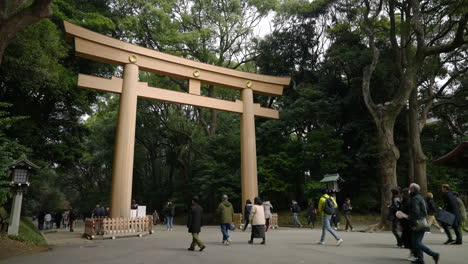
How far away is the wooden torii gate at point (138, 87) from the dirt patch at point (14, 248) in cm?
372

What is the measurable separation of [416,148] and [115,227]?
1536 centimetres

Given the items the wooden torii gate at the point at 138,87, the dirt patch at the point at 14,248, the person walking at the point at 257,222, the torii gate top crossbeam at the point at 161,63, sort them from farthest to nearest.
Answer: the torii gate top crossbeam at the point at 161,63, the wooden torii gate at the point at 138,87, the person walking at the point at 257,222, the dirt patch at the point at 14,248

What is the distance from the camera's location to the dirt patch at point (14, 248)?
7542 millimetres

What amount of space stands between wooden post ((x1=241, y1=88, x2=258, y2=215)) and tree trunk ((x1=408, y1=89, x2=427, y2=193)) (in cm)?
846

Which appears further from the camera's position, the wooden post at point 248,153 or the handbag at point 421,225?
the wooden post at point 248,153

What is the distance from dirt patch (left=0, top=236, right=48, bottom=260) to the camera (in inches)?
297

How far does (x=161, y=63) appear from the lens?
14.9 meters

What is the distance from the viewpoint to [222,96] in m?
27.3

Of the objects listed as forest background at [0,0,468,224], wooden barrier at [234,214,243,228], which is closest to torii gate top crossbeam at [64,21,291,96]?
forest background at [0,0,468,224]

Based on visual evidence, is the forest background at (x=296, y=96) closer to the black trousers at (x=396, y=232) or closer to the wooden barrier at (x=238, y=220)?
the wooden barrier at (x=238, y=220)

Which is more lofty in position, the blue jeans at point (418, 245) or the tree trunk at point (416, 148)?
the tree trunk at point (416, 148)

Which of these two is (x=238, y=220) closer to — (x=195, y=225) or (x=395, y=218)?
(x=195, y=225)

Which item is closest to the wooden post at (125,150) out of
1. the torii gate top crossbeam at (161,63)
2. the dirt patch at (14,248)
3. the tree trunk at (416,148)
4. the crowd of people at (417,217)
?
the torii gate top crossbeam at (161,63)

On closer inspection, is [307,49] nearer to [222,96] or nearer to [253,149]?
[222,96]
